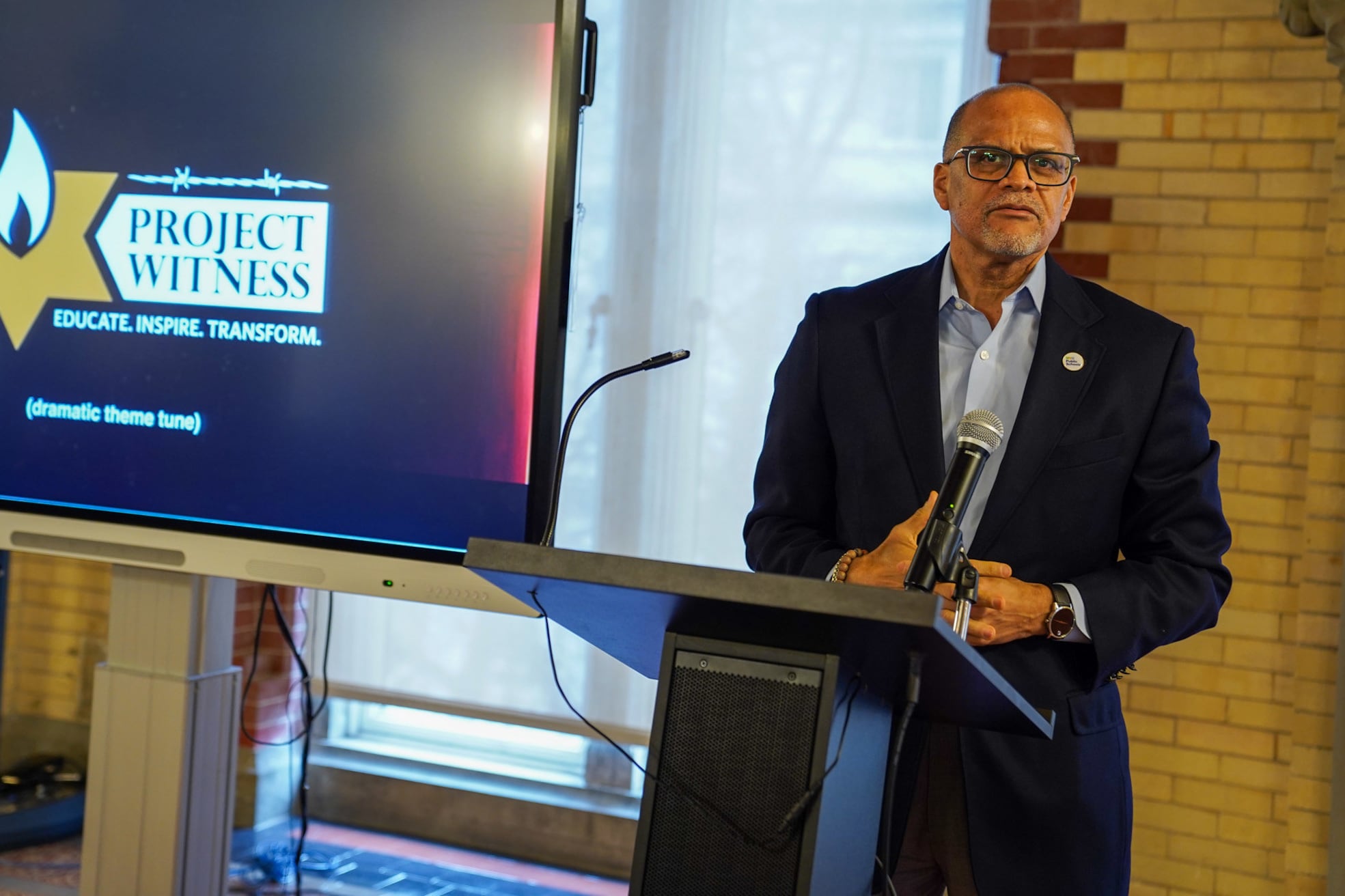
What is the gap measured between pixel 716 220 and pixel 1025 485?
5.55ft

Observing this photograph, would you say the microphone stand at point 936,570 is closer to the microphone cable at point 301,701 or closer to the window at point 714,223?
the window at point 714,223

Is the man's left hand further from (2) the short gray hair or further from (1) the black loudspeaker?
(2) the short gray hair

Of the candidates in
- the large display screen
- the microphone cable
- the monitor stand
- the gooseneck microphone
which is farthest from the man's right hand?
the microphone cable

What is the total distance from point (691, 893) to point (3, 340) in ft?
7.39

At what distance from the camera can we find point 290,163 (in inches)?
96.4

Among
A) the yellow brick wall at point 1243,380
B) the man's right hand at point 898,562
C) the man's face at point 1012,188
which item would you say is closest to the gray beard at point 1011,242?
the man's face at point 1012,188

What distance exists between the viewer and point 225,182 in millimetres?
2496

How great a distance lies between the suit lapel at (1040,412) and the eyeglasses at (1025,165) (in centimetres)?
22

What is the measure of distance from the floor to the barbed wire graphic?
1881 mm

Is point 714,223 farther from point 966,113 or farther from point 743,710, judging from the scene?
point 743,710

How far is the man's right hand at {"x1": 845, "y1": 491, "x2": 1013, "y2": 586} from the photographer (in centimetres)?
146

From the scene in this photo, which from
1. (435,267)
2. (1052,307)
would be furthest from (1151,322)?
(435,267)

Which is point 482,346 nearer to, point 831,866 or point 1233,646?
point 831,866

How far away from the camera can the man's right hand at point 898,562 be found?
1.46 meters
